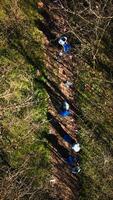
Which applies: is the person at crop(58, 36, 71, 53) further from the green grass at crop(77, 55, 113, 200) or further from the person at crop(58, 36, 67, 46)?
the green grass at crop(77, 55, 113, 200)

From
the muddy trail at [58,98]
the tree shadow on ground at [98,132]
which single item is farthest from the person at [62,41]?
the tree shadow on ground at [98,132]

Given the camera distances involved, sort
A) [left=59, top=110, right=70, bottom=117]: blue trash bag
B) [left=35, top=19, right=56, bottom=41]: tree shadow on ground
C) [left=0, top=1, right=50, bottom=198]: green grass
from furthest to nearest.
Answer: [left=35, top=19, right=56, bottom=41]: tree shadow on ground, [left=59, top=110, right=70, bottom=117]: blue trash bag, [left=0, top=1, right=50, bottom=198]: green grass

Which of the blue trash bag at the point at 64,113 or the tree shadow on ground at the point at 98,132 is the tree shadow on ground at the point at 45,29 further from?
the blue trash bag at the point at 64,113

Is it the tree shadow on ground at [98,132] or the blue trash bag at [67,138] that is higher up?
the blue trash bag at [67,138]

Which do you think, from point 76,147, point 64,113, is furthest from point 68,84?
point 76,147

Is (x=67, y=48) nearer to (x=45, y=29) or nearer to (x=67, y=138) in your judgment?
(x=45, y=29)

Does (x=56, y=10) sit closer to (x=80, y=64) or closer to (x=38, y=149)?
(x=80, y=64)

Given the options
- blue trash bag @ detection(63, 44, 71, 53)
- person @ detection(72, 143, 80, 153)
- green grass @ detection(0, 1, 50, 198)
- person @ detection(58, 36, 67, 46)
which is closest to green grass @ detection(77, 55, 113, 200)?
person @ detection(72, 143, 80, 153)

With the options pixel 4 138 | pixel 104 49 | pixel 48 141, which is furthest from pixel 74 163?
pixel 104 49

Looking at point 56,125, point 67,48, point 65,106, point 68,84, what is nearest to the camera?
point 56,125
